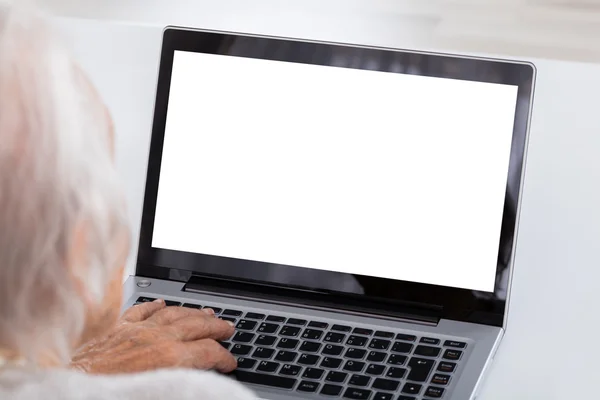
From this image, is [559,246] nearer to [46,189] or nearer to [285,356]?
[285,356]

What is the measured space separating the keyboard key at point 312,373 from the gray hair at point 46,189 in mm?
319

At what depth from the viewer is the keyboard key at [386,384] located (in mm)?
794

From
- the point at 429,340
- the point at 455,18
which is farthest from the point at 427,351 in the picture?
the point at 455,18

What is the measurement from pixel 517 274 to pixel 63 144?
540 millimetres

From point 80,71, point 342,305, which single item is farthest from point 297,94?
point 80,71

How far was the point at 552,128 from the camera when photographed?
916 millimetres

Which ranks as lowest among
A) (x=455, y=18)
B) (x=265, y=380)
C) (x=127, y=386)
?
(x=265, y=380)

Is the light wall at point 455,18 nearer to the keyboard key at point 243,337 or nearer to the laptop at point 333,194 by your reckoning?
Answer: the laptop at point 333,194

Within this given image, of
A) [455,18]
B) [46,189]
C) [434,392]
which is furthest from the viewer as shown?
[455,18]

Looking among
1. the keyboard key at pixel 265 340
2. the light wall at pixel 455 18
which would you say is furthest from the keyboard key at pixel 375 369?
the light wall at pixel 455 18

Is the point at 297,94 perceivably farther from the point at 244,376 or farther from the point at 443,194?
the point at 244,376

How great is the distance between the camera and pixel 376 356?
33.0 inches

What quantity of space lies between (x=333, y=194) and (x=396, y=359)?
190 millimetres

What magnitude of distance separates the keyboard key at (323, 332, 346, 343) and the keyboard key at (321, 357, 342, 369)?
1.3 inches
